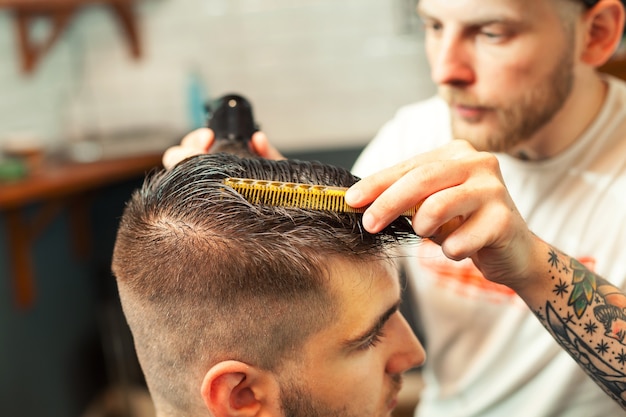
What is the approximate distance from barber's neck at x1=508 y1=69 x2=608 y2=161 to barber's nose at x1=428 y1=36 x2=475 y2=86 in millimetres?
238

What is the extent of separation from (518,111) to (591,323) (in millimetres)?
575

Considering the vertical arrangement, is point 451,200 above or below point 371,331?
above

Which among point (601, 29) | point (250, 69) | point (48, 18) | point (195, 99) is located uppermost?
point (601, 29)

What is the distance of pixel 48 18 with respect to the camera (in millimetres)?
3912

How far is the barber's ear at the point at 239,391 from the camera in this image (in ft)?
3.81

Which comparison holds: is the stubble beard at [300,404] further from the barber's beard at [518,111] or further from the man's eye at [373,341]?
the barber's beard at [518,111]

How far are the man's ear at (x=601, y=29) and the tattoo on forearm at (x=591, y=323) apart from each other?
699mm

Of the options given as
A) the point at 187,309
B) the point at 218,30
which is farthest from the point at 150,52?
the point at 187,309

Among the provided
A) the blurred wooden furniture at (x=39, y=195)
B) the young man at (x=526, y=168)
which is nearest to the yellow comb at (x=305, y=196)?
the young man at (x=526, y=168)

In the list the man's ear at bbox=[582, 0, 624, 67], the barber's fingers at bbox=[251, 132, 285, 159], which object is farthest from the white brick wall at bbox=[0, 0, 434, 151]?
the barber's fingers at bbox=[251, 132, 285, 159]

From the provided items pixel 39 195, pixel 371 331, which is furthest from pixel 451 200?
pixel 39 195

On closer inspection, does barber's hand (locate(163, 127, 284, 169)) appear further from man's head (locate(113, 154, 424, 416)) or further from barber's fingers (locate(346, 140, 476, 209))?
barber's fingers (locate(346, 140, 476, 209))

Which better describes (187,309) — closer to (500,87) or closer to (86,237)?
(500,87)

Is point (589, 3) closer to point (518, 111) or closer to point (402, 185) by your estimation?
point (518, 111)
